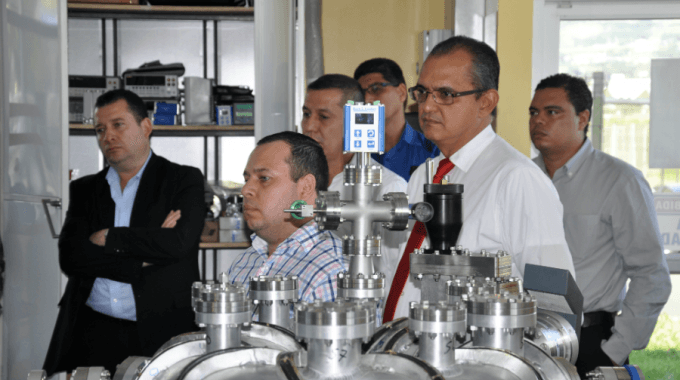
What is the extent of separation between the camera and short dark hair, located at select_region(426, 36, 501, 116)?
5.14ft

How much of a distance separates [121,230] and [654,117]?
3117mm

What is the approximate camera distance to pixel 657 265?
2.33 m

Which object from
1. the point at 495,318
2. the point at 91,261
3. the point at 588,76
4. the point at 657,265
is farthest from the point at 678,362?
the point at 495,318

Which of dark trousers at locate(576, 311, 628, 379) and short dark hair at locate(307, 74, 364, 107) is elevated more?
short dark hair at locate(307, 74, 364, 107)

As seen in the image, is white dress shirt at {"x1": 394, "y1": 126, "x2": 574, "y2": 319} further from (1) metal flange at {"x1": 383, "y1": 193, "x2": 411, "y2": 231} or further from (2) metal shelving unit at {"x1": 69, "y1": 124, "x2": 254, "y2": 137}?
(2) metal shelving unit at {"x1": 69, "y1": 124, "x2": 254, "y2": 137}

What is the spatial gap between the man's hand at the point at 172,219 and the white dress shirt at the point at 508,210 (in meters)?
1.61

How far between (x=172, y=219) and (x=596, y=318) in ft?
5.92

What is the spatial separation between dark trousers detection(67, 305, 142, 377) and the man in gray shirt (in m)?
1.78

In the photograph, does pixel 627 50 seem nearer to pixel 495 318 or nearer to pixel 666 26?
pixel 666 26

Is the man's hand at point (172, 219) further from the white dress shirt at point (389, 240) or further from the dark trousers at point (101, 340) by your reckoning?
the white dress shirt at point (389, 240)

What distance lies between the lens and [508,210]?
1506mm

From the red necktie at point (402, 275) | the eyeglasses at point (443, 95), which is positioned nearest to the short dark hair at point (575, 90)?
the eyeglasses at point (443, 95)

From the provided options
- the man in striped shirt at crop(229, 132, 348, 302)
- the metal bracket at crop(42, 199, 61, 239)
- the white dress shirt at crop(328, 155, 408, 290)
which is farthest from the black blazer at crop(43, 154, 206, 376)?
the man in striped shirt at crop(229, 132, 348, 302)

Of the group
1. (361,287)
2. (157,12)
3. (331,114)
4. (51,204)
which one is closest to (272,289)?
(361,287)
